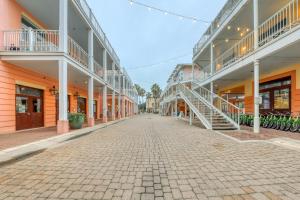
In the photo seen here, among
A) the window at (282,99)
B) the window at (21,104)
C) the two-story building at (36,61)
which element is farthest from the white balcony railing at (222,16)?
the window at (21,104)

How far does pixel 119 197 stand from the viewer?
317 centimetres

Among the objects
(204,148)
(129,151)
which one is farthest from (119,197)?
(204,148)

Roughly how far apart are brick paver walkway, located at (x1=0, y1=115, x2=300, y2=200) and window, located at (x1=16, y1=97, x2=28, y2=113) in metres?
6.54

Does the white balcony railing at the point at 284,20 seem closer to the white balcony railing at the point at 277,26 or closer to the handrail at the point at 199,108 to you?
the white balcony railing at the point at 277,26

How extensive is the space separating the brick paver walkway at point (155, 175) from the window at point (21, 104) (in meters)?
6.54

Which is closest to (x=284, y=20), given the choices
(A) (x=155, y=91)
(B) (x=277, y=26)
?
(B) (x=277, y=26)

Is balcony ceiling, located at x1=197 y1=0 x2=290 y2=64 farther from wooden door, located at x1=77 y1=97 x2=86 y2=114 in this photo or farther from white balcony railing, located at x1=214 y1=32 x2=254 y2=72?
wooden door, located at x1=77 y1=97 x2=86 y2=114

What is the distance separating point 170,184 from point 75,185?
1.69 meters

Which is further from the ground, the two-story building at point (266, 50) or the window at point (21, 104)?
the two-story building at point (266, 50)

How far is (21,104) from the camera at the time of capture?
37.6 ft

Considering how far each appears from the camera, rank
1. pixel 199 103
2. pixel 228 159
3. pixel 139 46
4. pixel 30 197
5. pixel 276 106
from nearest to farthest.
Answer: pixel 30 197
pixel 228 159
pixel 276 106
pixel 199 103
pixel 139 46

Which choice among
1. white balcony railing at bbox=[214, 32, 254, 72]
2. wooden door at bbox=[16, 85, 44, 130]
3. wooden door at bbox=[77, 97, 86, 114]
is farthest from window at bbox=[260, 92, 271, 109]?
wooden door at bbox=[77, 97, 86, 114]

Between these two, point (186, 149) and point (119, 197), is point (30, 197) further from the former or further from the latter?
point (186, 149)

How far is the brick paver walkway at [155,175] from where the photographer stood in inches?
129
